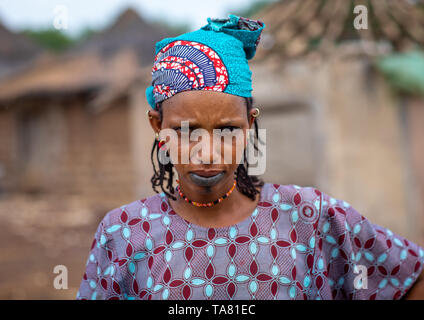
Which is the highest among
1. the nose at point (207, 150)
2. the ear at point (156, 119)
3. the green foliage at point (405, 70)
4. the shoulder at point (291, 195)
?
the green foliage at point (405, 70)

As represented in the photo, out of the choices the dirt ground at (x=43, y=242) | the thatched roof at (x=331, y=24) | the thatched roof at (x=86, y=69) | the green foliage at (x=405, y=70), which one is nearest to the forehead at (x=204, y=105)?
the dirt ground at (x=43, y=242)

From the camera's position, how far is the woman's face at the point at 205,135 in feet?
4.25

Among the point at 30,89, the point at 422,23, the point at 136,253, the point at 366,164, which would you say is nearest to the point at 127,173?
the point at 30,89

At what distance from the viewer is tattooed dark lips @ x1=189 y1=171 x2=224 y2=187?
133 centimetres

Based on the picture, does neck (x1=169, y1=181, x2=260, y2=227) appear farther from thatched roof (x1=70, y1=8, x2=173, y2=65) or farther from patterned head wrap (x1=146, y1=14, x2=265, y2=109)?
thatched roof (x1=70, y1=8, x2=173, y2=65)

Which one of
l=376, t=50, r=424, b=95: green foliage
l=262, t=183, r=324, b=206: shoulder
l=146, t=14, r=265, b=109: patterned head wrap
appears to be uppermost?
l=376, t=50, r=424, b=95: green foliage

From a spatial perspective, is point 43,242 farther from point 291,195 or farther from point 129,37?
point 129,37

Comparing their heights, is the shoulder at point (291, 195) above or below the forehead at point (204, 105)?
below

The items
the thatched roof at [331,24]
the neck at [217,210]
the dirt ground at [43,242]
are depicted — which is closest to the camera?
the neck at [217,210]

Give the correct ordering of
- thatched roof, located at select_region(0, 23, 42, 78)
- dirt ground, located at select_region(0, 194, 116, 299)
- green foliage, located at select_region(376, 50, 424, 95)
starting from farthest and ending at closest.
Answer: thatched roof, located at select_region(0, 23, 42, 78) < green foliage, located at select_region(376, 50, 424, 95) < dirt ground, located at select_region(0, 194, 116, 299)

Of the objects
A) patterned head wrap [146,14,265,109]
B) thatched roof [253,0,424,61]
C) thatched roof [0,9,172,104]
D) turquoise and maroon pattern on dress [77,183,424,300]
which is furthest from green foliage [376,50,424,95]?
thatched roof [0,9,172,104]

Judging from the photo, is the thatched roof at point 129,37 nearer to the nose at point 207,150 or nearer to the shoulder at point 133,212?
the shoulder at point 133,212

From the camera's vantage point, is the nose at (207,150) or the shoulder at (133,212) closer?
the nose at (207,150)
